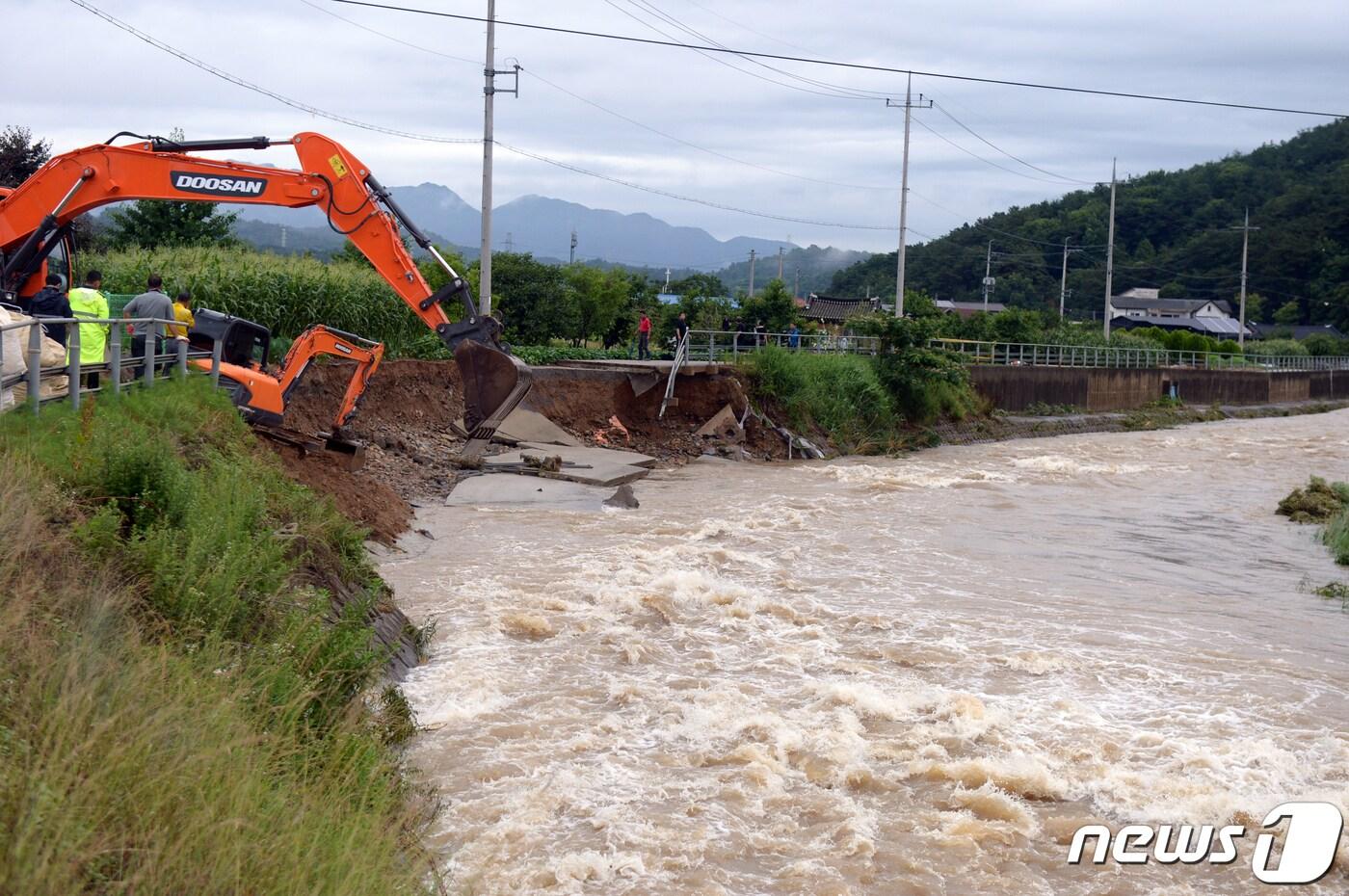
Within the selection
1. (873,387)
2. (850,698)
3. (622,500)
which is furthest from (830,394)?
(850,698)

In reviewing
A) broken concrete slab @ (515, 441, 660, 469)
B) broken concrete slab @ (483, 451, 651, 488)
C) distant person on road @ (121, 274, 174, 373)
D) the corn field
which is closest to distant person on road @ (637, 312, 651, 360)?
the corn field

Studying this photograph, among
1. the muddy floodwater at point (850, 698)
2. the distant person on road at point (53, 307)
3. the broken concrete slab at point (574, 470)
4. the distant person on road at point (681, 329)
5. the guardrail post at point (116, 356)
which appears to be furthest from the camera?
the distant person on road at point (681, 329)

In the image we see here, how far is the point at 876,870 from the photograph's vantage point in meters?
7.20

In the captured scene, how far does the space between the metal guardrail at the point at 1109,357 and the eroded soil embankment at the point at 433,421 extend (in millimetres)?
12743

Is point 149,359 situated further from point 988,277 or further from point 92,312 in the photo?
point 988,277

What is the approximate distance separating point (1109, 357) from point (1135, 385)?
3.14 meters

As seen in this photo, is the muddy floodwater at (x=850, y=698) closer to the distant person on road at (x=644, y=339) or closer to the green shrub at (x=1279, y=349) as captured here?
the distant person on road at (x=644, y=339)

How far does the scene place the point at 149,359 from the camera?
12938 millimetres

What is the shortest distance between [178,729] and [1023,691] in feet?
25.1

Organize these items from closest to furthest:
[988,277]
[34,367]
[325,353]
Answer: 1. [34,367]
2. [325,353]
3. [988,277]

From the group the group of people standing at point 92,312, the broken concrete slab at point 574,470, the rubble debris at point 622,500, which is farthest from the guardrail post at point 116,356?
the broken concrete slab at point 574,470

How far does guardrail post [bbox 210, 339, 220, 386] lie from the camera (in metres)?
14.2

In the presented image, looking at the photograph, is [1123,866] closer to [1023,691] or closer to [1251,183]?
[1023,691]

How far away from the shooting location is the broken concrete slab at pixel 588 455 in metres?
23.4
